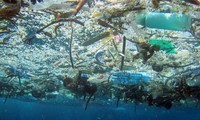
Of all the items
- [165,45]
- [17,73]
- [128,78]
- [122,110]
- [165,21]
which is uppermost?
[165,21]

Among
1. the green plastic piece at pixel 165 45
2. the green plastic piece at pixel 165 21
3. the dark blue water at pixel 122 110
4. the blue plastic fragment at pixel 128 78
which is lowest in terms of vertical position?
the dark blue water at pixel 122 110

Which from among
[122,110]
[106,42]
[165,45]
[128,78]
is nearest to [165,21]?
[106,42]

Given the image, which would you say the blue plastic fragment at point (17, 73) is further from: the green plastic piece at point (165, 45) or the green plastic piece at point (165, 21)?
the green plastic piece at point (165, 21)

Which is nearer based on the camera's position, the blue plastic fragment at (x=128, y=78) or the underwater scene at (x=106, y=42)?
the underwater scene at (x=106, y=42)

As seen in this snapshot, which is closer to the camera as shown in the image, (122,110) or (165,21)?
(165,21)

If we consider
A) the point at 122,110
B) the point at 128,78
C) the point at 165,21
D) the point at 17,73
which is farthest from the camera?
the point at 122,110

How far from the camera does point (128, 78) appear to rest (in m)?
16.7

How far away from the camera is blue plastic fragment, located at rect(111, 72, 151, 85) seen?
15.9m

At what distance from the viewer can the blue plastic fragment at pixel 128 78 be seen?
52.2ft

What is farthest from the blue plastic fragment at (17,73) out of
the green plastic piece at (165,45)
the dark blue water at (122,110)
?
the dark blue water at (122,110)

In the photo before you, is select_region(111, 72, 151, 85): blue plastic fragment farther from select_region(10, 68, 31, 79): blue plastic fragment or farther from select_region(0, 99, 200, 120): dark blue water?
select_region(0, 99, 200, 120): dark blue water

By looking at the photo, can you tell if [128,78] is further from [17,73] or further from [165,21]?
[165,21]

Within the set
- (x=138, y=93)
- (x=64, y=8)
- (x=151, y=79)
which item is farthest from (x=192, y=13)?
(x=151, y=79)

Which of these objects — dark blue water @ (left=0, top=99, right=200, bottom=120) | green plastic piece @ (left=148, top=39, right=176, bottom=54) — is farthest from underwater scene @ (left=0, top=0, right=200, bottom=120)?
dark blue water @ (left=0, top=99, right=200, bottom=120)
